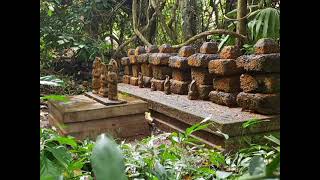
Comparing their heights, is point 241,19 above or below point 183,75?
above

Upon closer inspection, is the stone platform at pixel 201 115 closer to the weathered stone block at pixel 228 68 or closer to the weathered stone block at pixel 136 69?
the weathered stone block at pixel 228 68

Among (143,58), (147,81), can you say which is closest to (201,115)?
(147,81)

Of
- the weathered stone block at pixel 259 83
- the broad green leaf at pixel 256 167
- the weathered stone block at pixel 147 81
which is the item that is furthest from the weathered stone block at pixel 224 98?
the broad green leaf at pixel 256 167

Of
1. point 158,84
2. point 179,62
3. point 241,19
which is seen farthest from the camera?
point 158,84

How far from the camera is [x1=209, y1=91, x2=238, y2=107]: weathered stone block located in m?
3.12

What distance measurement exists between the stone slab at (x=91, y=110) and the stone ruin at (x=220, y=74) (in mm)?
478

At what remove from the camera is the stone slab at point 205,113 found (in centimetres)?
263

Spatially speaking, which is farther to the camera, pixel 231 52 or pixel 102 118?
pixel 102 118

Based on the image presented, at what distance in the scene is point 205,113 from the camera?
297 centimetres

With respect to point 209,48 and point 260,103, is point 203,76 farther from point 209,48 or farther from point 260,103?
point 260,103

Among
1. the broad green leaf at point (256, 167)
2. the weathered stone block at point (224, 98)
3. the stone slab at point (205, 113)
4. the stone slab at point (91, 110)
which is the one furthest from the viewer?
the stone slab at point (91, 110)

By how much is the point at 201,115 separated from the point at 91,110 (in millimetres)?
985
